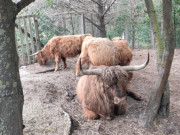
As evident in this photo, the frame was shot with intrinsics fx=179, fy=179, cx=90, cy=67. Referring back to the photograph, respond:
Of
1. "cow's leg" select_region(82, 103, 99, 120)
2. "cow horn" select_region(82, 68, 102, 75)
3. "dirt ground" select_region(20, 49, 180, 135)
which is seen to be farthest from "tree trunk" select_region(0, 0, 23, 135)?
"cow's leg" select_region(82, 103, 99, 120)

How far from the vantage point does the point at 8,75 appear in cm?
171

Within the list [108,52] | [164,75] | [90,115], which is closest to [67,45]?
[108,52]

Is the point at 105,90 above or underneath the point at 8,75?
underneath

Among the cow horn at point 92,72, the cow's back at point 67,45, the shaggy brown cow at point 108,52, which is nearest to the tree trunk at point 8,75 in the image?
the cow horn at point 92,72

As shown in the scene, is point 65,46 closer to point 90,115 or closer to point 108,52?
point 108,52

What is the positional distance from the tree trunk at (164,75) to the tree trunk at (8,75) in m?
2.05

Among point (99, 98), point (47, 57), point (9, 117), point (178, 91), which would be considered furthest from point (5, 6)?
point (47, 57)

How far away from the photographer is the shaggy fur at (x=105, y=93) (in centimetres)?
284

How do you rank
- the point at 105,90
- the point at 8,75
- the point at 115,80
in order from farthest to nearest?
the point at 105,90 < the point at 115,80 < the point at 8,75

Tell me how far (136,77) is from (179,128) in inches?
124

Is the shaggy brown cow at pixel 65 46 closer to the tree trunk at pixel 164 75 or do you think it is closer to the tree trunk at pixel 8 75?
the tree trunk at pixel 164 75

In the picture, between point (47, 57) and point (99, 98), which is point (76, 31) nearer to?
point (47, 57)

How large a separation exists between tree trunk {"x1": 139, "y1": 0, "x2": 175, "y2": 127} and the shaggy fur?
20.0 inches

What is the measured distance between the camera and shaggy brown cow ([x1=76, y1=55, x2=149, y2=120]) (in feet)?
9.32
